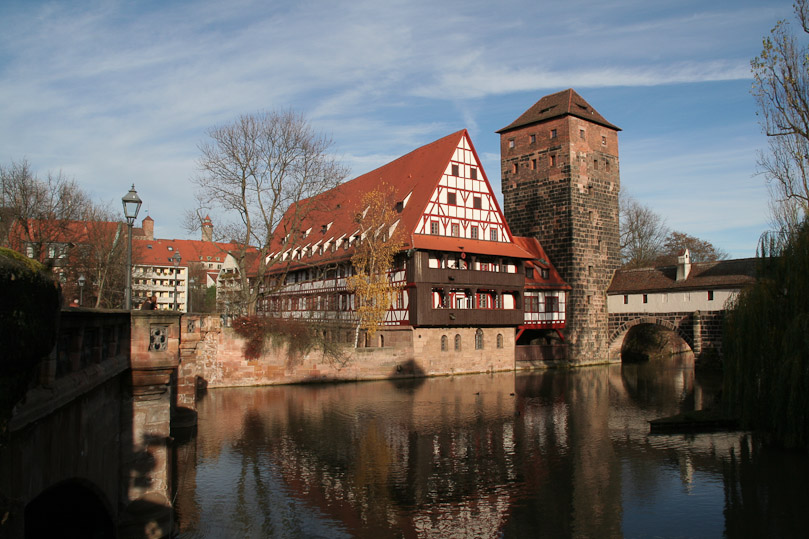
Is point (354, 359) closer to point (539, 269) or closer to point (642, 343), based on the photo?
point (539, 269)

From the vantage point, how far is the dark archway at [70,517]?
873cm

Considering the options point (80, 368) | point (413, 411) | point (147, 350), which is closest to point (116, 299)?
point (413, 411)

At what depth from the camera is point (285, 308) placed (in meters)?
45.3

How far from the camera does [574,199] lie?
133 feet

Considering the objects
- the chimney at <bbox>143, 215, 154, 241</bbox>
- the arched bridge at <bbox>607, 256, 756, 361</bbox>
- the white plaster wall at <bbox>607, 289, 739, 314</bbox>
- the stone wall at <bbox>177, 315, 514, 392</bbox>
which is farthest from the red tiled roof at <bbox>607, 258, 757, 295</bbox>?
the chimney at <bbox>143, 215, 154, 241</bbox>

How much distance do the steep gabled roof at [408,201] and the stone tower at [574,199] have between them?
6.51 meters

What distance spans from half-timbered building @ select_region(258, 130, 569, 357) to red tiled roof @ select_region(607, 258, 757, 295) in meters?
4.48

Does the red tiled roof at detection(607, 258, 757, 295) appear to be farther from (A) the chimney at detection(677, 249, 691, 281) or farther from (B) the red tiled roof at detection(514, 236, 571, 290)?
(B) the red tiled roof at detection(514, 236, 571, 290)

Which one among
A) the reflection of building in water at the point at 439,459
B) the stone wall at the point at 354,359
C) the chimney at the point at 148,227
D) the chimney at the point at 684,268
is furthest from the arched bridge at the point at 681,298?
the chimney at the point at 148,227

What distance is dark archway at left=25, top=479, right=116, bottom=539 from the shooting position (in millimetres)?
8734

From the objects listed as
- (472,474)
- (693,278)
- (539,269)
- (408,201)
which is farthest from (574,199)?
(472,474)

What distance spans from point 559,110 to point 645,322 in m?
14.6

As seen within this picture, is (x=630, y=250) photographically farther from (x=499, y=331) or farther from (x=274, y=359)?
(x=274, y=359)

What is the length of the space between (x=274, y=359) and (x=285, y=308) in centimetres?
1718
